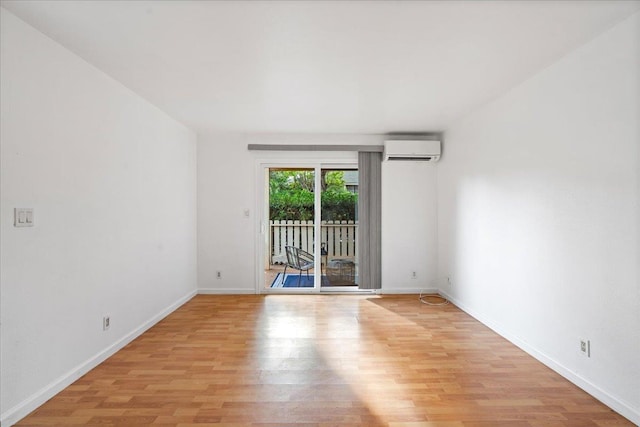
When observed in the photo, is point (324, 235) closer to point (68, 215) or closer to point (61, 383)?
point (68, 215)

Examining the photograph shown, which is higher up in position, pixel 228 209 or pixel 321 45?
pixel 321 45

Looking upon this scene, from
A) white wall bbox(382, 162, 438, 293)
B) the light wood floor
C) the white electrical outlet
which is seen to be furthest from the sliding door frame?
the white electrical outlet

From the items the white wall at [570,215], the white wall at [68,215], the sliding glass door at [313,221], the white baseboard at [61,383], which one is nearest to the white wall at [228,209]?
the sliding glass door at [313,221]

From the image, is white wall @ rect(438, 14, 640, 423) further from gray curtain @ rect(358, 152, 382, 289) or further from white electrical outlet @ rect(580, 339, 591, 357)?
gray curtain @ rect(358, 152, 382, 289)

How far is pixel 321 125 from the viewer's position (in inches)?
169

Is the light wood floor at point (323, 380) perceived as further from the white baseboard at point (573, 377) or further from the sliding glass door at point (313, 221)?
the sliding glass door at point (313, 221)

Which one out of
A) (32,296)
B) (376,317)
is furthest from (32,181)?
(376,317)

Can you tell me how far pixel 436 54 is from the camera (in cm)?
236

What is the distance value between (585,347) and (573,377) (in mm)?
273

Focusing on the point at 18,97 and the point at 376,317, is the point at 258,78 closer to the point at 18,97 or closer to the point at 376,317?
the point at 18,97

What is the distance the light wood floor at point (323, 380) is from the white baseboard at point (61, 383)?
5 centimetres

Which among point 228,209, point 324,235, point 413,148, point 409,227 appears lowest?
point 324,235

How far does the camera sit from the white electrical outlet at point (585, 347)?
2.23 metres

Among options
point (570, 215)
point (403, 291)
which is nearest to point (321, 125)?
point (403, 291)
